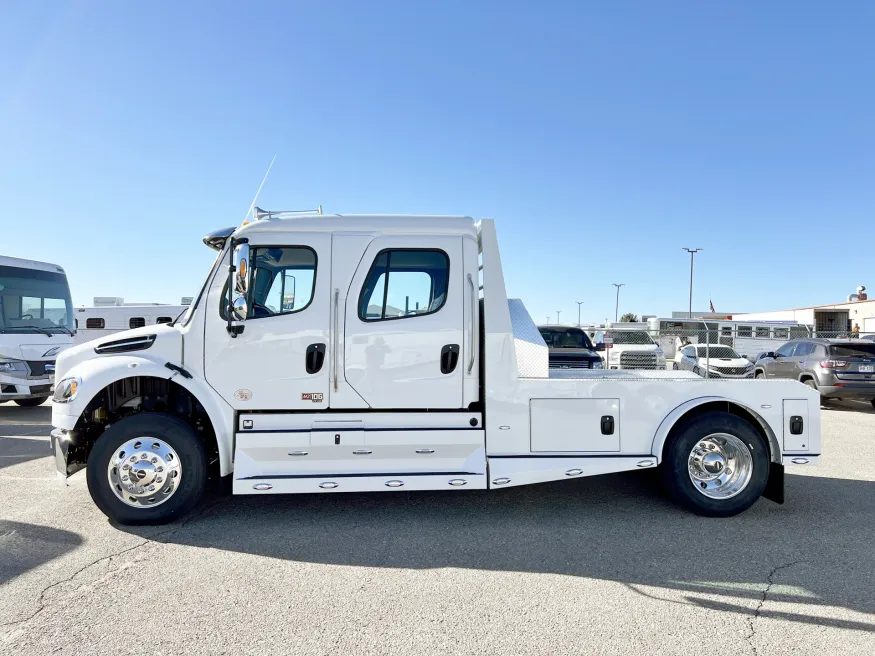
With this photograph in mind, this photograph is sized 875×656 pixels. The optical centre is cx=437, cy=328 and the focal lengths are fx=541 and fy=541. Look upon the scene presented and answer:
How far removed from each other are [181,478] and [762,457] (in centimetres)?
490

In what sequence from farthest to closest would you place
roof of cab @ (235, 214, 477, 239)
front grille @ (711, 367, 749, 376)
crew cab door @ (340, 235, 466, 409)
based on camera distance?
1. front grille @ (711, 367, 749, 376)
2. roof of cab @ (235, 214, 477, 239)
3. crew cab door @ (340, 235, 466, 409)

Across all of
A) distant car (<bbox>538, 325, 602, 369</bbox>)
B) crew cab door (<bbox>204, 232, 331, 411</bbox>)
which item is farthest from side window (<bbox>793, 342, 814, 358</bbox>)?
crew cab door (<bbox>204, 232, 331, 411</bbox>)

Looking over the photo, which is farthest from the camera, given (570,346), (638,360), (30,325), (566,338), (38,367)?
(566,338)

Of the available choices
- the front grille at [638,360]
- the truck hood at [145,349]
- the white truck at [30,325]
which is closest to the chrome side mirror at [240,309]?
the truck hood at [145,349]

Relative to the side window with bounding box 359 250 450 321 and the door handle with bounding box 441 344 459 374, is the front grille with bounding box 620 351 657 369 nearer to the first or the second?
the door handle with bounding box 441 344 459 374

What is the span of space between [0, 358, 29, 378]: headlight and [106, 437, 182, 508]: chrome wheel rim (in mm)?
8005

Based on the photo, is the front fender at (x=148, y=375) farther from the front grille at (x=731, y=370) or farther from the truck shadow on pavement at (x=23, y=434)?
the front grille at (x=731, y=370)

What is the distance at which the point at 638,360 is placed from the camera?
6.43 meters

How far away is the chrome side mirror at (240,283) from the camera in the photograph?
4285 millimetres

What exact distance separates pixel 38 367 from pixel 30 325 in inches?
37.8

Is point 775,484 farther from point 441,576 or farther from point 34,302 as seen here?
point 34,302

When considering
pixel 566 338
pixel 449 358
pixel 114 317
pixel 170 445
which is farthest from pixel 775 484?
pixel 114 317

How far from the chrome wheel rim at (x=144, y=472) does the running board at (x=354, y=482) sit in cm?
61

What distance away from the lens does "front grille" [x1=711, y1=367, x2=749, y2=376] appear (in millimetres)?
5351
